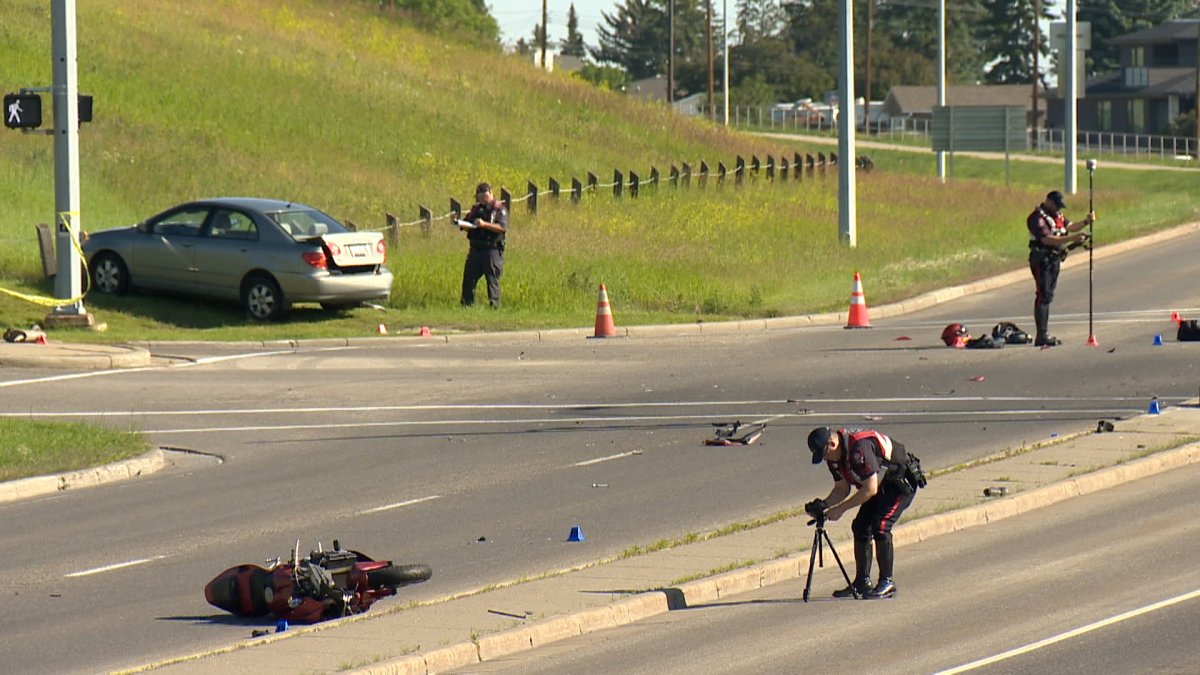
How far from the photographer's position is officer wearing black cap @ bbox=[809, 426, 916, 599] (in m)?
11.4

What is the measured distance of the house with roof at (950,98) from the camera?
5022 inches

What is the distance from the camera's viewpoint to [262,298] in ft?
90.2

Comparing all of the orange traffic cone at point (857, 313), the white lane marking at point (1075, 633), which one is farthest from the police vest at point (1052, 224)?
the white lane marking at point (1075, 633)

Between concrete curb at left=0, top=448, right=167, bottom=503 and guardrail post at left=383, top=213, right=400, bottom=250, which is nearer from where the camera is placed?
concrete curb at left=0, top=448, right=167, bottom=503

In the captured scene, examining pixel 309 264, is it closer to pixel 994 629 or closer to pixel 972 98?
pixel 994 629

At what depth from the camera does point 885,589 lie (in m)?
11.8

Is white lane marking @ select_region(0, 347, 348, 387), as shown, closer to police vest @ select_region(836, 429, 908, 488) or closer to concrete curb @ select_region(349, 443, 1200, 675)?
concrete curb @ select_region(349, 443, 1200, 675)

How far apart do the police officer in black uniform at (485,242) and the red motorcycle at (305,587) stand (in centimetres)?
1633

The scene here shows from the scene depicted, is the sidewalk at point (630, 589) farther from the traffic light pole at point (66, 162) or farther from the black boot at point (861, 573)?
the traffic light pole at point (66, 162)

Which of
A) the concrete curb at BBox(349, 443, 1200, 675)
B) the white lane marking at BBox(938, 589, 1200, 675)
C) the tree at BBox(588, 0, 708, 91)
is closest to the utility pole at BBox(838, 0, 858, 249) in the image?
the concrete curb at BBox(349, 443, 1200, 675)

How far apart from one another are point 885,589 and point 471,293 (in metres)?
18.0

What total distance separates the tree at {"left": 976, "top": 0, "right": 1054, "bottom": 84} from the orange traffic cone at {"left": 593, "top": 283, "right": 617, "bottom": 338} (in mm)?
116462

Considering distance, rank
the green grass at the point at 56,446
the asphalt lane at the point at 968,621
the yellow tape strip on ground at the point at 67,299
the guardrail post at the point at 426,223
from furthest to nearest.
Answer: the guardrail post at the point at 426,223, the yellow tape strip on ground at the point at 67,299, the green grass at the point at 56,446, the asphalt lane at the point at 968,621

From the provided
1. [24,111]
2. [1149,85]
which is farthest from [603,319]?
[1149,85]
